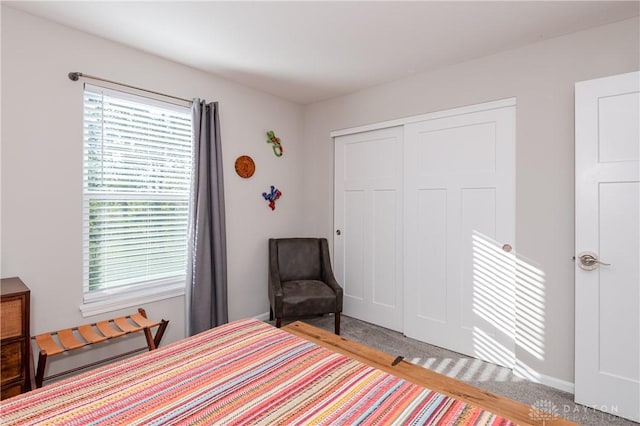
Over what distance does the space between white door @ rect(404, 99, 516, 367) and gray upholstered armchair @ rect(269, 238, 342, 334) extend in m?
0.81

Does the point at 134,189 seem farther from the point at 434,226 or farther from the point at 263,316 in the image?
the point at 434,226

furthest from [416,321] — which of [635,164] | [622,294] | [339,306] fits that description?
[635,164]

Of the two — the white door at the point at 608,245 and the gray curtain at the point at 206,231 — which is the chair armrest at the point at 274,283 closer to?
the gray curtain at the point at 206,231

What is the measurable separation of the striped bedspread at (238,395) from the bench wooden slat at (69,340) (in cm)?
99

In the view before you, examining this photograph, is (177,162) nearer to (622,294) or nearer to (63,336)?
(63,336)

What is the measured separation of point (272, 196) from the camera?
3738 mm

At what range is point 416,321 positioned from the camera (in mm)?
3180

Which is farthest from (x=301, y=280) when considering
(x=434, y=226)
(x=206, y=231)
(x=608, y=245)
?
(x=608, y=245)

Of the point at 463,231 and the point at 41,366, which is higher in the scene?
the point at 463,231

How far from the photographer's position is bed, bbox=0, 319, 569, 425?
3.44 ft

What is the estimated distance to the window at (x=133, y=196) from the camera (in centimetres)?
246

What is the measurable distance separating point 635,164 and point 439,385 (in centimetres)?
193

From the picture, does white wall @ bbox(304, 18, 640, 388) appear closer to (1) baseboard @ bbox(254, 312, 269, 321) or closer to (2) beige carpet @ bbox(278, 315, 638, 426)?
(2) beige carpet @ bbox(278, 315, 638, 426)

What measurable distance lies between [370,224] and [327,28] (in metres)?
2.02
